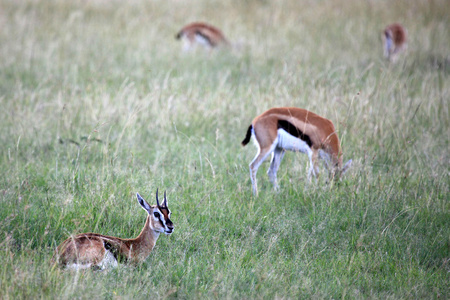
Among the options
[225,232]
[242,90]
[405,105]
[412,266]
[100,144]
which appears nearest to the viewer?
[412,266]

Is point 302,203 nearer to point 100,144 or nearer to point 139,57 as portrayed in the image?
point 100,144

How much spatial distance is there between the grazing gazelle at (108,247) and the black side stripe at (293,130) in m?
2.41

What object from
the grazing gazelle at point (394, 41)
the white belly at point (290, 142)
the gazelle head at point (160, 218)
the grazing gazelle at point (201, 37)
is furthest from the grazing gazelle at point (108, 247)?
the grazing gazelle at point (394, 41)

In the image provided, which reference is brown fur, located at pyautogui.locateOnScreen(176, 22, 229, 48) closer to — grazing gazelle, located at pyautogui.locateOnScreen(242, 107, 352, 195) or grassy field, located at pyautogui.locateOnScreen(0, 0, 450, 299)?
grassy field, located at pyautogui.locateOnScreen(0, 0, 450, 299)

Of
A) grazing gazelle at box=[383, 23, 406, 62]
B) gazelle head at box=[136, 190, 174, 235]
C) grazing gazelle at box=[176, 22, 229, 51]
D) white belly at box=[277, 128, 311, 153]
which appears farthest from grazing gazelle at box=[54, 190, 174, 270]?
grazing gazelle at box=[383, 23, 406, 62]

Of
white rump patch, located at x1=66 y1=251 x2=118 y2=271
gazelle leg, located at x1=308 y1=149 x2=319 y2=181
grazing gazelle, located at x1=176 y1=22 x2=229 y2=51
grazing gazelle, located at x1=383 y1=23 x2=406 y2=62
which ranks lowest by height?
white rump patch, located at x1=66 y1=251 x2=118 y2=271

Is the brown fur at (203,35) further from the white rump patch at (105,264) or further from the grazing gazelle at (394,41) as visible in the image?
the white rump patch at (105,264)

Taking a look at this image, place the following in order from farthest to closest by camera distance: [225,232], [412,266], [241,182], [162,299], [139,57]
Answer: [139,57] → [241,182] → [225,232] → [412,266] → [162,299]

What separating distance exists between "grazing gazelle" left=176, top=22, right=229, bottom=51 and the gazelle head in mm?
9193

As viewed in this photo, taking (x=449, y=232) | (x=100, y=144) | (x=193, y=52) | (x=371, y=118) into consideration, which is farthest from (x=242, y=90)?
(x=449, y=232)

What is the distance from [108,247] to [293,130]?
9.71 feet

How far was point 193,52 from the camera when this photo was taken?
1230 cm

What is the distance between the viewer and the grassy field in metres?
3.73

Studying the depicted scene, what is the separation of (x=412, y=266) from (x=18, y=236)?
3.18m
